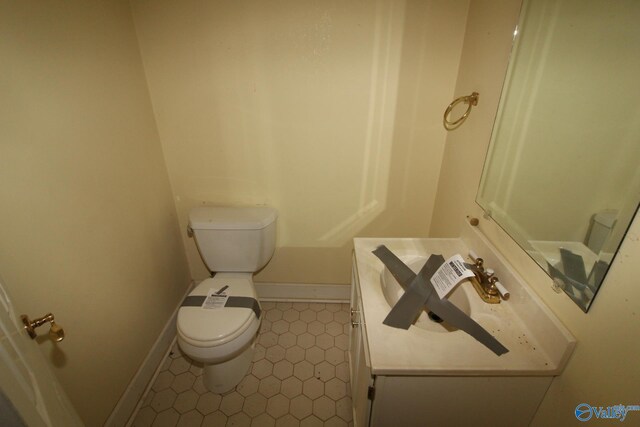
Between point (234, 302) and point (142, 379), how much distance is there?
1.99 feet

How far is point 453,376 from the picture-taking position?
0.79 meters

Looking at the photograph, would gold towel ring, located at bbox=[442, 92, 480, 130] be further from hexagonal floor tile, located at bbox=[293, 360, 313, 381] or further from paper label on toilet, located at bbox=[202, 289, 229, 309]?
hexagonal floor tile, located at bbox=[293, 360, 313, 381]

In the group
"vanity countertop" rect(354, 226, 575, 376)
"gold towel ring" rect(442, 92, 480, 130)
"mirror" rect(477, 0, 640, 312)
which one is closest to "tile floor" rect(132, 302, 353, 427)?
"vanity countertop" rect(354, 226, 575, 376)

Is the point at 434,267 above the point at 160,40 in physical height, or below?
below

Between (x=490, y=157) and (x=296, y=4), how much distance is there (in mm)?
1053

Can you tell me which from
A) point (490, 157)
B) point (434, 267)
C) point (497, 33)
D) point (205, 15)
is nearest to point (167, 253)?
point (205, 15)

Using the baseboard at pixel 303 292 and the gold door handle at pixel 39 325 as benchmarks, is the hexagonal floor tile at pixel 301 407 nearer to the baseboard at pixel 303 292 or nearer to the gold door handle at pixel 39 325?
the baseboard at pixel 303 292

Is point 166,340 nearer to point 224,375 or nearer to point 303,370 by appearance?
point 224,375

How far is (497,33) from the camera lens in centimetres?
112

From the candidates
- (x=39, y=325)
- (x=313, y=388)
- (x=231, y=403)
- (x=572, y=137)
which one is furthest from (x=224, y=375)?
(x=572, y=137)

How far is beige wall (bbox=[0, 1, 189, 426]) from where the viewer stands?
90cm

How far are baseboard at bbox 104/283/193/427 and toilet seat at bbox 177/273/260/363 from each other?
1.20 ft

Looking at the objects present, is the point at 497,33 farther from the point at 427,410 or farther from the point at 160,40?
the point at 160,40

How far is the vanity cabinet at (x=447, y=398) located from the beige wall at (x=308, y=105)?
3.34ft
